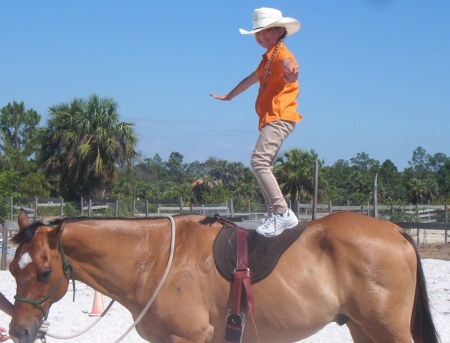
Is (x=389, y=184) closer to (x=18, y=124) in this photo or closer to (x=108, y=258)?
(x=18, y=124)

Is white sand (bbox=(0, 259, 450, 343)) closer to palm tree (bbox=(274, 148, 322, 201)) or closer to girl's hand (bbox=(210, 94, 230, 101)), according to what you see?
girl's hand (bbox=(210, 94, 230, 101))

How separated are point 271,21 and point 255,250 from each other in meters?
1.67

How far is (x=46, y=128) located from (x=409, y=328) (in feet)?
87.2

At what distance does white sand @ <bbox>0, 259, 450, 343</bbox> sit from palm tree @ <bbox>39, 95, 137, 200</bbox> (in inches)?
664

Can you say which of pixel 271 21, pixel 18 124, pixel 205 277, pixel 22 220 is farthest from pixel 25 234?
pixel 18 124

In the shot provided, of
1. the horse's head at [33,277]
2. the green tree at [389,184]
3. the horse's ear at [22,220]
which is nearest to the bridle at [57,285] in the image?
the horse's head at [33,277]

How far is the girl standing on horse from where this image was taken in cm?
428

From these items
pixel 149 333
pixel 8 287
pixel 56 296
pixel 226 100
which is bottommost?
pixel 8 287

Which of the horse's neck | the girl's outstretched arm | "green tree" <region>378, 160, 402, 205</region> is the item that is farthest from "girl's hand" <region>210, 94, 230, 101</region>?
"green tree" <region>378, 160, 402, 205</region>

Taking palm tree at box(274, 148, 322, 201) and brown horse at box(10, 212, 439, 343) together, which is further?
palm tree at box(274, 148, 322, 201)

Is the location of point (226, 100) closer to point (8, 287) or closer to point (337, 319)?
point (337, 319)

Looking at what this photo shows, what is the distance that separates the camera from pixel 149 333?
4035 mm

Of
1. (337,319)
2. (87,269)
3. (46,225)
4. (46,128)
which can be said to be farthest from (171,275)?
(46,128)

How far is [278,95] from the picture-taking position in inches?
170
